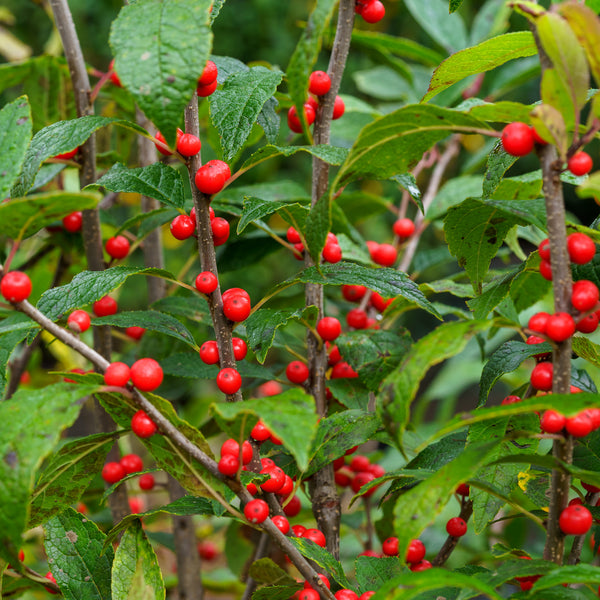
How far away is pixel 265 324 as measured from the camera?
0.65 meters

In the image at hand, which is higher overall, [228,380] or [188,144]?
[188,144]

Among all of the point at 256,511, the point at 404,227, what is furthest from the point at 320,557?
the point at 404,227

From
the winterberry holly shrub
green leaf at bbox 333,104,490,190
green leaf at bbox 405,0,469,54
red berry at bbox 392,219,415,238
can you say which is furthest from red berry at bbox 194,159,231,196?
green leaf at bbox 405,0,469,54

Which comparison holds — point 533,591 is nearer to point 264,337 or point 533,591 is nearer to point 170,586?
point 264,337

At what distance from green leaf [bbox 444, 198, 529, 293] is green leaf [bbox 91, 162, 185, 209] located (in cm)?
27

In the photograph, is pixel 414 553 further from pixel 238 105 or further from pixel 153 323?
pixel 238 105

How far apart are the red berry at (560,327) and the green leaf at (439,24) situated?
992 millimetres

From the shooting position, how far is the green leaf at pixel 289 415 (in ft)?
1.38

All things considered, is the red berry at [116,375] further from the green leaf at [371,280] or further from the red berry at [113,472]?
the red berry at [113,472]

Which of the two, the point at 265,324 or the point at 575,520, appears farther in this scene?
the point at 265,324

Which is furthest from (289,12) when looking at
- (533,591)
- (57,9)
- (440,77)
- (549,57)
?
(533,591)

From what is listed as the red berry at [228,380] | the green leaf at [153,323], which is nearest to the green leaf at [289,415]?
the red berry at [228,380]

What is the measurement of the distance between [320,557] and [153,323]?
30 centimetres

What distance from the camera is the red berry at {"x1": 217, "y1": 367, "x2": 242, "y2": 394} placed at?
1.94 ft
